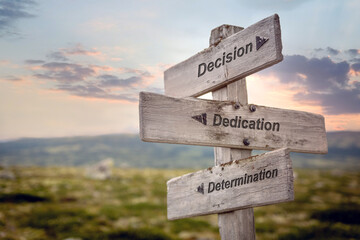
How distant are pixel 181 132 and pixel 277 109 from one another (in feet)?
3.89

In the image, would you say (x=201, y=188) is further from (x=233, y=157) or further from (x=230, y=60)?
(x=230, y=60)

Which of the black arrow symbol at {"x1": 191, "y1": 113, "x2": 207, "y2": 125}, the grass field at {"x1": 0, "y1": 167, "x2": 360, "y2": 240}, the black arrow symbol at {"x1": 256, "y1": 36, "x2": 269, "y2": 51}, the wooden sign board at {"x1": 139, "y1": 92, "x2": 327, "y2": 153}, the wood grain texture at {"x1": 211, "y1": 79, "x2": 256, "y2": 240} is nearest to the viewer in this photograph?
the wooden sign board at {"x1": 139, "y1": 92, "x2": 327, "y2": 153}

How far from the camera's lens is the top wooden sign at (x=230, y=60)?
9.34 feet

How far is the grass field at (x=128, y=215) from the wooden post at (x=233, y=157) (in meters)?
5.74

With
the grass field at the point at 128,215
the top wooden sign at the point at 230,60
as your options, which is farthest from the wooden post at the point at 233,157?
the grass field at the point at 128,215

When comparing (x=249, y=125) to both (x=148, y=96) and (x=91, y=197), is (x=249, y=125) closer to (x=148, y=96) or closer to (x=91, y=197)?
(x=148, y=96)

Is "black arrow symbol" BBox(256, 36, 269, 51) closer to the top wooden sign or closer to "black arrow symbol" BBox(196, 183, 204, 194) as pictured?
the top wooden sign

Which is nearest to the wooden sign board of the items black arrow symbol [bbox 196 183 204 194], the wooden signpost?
the wooden signpost

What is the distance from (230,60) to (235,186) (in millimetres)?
1236

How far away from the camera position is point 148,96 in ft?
8.43

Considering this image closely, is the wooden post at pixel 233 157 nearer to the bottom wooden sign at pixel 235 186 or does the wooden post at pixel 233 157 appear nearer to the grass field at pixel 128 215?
the bottom wooden sign at pixel 235 186

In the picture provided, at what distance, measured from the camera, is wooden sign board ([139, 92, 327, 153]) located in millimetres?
2588

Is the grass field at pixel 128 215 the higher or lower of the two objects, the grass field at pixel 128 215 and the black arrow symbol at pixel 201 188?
the lower

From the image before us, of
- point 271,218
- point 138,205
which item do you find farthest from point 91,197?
point 271,218
